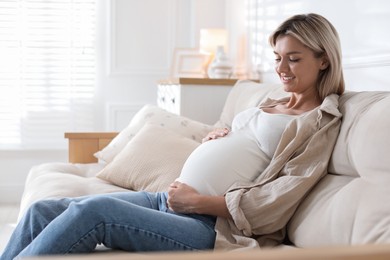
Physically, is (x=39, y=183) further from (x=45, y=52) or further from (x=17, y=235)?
(x=45, y=52)

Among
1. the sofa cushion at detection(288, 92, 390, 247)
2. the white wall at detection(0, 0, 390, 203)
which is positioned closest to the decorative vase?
the white wall at detection(0, 0, 390, 203)

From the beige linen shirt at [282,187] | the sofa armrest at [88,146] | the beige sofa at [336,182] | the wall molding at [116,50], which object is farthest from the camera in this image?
the wall molding at [116,50]

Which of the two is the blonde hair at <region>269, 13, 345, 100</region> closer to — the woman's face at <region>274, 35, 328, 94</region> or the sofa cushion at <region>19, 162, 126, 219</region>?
the woman's face at <region>274, 35, 328, 94</region>

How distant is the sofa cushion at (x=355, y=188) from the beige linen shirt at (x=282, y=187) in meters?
0.04

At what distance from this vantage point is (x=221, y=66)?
13.2 feet

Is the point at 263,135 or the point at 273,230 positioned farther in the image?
the point at 263,135

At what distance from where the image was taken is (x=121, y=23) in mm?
4980

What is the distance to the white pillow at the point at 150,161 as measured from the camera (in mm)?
2602

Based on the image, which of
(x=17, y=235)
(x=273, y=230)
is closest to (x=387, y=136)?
(x=273, y=230)

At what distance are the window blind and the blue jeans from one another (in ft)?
10.6

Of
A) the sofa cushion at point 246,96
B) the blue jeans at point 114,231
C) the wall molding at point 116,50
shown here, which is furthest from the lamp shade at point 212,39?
the blue jeans at point 114,231

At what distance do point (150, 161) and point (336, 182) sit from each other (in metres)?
1.12

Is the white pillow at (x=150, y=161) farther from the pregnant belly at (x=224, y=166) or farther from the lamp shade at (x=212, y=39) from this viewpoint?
the lamp shade at (x=212, y=39)

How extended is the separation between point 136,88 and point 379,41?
2.95 metres
